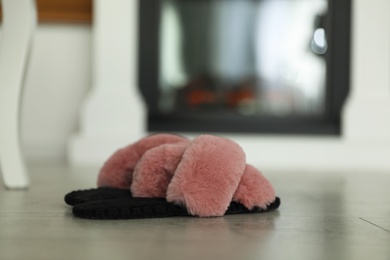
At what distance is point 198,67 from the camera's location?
2.50 metres

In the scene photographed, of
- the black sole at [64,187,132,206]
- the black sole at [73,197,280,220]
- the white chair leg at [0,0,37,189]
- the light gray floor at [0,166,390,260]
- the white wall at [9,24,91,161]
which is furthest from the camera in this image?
the white wall at [9,24,91,161]

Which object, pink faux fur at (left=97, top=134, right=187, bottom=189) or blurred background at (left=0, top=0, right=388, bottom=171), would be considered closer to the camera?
pink faux fur at (left=97, top=134, right=187, bottom=189)

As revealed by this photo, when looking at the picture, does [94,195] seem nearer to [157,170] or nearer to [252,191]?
[157,170]

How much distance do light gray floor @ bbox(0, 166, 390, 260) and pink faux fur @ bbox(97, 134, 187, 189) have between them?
0.11 m

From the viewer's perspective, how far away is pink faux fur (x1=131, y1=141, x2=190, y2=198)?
1.01 meters

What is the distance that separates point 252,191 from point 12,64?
0.55 m

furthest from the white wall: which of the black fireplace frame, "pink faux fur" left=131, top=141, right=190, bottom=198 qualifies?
"pink faux fur" left=131, top=141, right=190, bottom=198

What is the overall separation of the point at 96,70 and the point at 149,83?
0.21 meters

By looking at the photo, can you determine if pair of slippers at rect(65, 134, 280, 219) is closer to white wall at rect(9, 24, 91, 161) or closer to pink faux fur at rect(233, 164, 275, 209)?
pink faux fur at rect(233, 164, 275, 209)

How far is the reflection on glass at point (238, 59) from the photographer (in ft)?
8.09

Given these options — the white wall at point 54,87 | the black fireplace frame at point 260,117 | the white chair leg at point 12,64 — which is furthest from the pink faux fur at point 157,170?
the white wall at point 54,87

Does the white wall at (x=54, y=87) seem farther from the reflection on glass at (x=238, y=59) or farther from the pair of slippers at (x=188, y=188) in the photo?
the pair of slippers at (x=188, y=188)

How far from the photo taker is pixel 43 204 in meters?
1.10

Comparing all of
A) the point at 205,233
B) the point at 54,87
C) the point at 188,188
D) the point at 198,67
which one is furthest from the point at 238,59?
the point at 205,233
